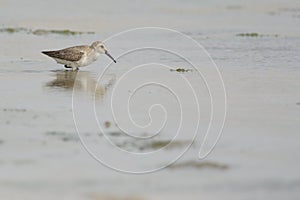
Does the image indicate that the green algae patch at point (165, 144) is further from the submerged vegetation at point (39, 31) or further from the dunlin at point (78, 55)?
the submerged vegetation at point (39, 31)

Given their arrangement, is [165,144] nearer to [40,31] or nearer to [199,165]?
[199,165]

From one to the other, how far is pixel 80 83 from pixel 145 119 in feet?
10.2

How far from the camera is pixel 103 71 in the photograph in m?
16.0

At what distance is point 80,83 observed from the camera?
14.6 metres

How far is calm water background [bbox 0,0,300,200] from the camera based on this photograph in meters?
8.88

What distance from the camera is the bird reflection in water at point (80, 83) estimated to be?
13.8m

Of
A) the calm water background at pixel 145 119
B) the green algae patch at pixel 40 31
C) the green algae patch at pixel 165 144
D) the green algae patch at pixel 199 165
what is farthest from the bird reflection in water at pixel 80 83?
the green algae patch at pixel 40 31

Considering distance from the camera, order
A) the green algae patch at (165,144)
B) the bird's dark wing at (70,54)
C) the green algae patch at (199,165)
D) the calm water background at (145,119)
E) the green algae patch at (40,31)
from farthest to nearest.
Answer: the green algae patch at (40,31) < the bird's dark wing at (70,54) < the green algae patch at (165,144) < the green algae patch at (199,165) < the calm water background at (145,119)

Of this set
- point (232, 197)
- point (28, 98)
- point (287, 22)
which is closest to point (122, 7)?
point (287, 22)

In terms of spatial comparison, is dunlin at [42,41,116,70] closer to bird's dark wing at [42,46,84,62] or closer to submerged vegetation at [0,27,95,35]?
bird's dark wing at [42,46,84,62]

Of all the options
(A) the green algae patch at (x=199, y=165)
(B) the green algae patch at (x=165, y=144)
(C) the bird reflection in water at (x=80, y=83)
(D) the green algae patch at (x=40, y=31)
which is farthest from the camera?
(D) the green algae patch at (x=40, y=31)

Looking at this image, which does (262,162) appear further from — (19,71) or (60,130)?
(19,71)

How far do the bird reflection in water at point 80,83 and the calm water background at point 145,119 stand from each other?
0.7 inches

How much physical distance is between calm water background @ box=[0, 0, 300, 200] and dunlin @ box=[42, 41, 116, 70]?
0.71 feet
